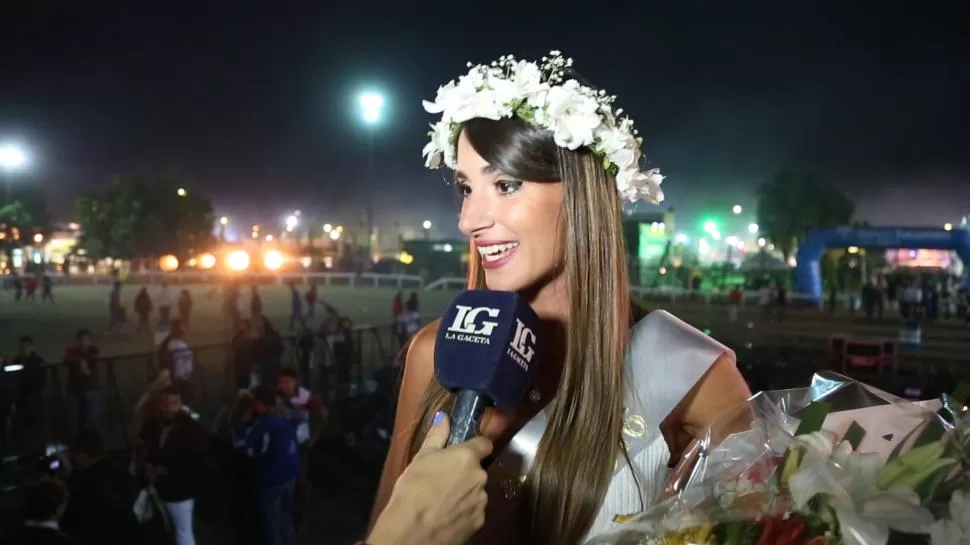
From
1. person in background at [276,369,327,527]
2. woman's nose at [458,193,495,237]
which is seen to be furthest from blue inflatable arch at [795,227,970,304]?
woman's nose at [458,193,495,237]

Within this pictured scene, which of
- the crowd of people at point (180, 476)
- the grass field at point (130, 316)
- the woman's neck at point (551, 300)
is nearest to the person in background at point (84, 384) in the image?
the grass field at point (130, 316)

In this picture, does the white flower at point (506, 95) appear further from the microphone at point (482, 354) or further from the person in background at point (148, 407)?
the person in background at point (148, 407)

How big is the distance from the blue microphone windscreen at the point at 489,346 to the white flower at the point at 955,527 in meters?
0.61

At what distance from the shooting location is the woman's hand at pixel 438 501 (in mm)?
1023

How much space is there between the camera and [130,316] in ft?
47.0

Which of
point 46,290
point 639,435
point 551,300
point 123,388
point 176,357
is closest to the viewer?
point 639,435

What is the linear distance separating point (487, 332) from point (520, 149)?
492mm

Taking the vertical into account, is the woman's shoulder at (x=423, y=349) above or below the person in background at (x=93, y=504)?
above

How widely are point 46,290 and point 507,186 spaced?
61.4 feet

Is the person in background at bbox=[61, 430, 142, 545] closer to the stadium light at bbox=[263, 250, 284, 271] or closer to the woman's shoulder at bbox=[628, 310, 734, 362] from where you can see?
the woman's shoulder at bbox=[628, 310, 734, 362]

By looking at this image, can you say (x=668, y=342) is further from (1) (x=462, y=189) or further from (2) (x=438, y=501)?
(2) (x=438, y=501)

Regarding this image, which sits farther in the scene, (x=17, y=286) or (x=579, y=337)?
(x=17, y=286)

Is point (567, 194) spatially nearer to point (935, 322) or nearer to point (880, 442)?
point (880, 442)

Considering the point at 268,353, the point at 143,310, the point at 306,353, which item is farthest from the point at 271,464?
the point at 143,310
